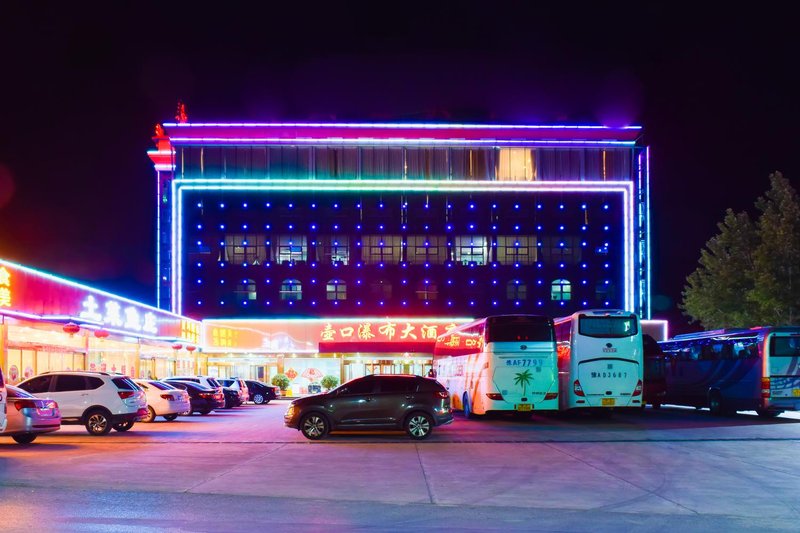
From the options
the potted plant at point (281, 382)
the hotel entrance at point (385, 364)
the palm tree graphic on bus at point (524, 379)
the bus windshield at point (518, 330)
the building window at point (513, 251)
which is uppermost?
the building window at point (513, 251)

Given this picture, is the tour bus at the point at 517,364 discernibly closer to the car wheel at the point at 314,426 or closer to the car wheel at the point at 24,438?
the car wheel at the point at 314,426

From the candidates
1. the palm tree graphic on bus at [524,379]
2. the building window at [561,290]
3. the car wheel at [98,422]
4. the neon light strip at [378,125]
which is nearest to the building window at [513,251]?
the building window at [561,290]

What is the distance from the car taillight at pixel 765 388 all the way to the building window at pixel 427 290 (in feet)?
127

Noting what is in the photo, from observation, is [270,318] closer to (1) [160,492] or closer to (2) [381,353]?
(2) [381,353]

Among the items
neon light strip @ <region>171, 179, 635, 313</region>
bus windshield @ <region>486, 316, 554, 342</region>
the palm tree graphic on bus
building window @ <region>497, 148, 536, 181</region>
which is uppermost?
building window @ <region>497, 148, 536, 181</region>

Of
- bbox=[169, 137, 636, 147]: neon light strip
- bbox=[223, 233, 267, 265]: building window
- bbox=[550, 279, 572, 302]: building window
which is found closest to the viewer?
bbox=[223, 233, 267, 265]: building window

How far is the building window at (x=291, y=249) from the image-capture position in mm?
63594

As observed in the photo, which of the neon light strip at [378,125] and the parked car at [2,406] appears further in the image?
the neon light strip at [378,125]

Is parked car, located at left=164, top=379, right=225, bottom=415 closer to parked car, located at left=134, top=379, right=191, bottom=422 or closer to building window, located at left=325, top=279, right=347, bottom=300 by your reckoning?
parked car, located at left=134, top=379, right=191, bottom=422

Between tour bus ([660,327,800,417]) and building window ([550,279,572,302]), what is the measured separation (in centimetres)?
2891

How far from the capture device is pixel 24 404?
18.3 metres

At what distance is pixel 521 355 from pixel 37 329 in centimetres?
1652

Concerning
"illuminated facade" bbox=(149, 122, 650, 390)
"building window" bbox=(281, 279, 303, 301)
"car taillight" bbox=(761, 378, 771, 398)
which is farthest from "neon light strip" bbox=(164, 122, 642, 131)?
"car taillight" bbox=(761, 378, 771, 398)

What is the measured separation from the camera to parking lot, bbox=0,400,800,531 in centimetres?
1016
